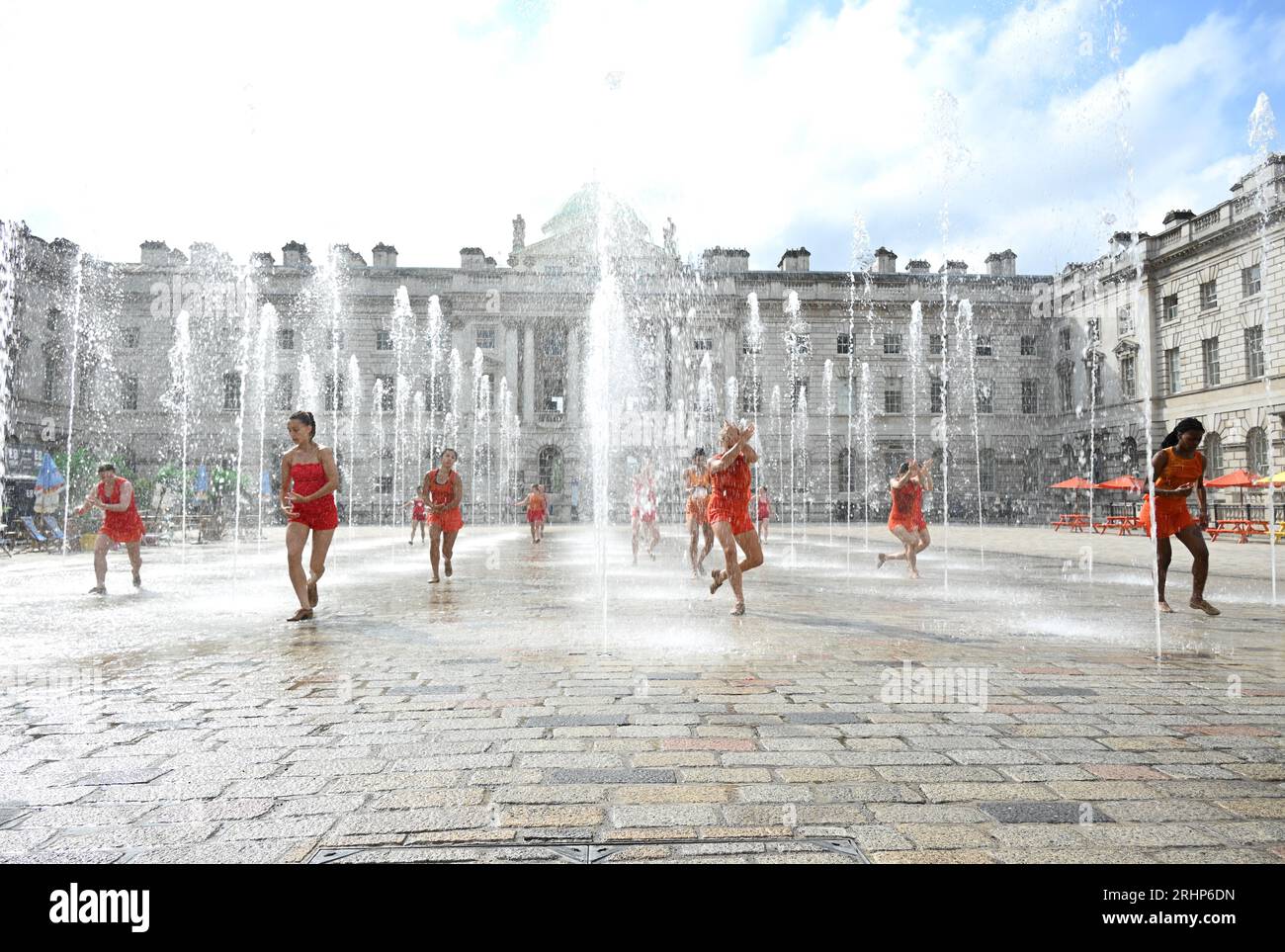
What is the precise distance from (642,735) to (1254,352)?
36946mm

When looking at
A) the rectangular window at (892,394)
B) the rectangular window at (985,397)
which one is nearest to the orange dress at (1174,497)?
the rectangular window at (892,394)

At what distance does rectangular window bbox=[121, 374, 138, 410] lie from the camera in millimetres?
46906

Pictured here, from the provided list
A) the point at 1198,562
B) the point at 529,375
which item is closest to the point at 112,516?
the point at 1198,562

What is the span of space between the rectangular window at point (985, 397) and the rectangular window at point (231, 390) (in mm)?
43740

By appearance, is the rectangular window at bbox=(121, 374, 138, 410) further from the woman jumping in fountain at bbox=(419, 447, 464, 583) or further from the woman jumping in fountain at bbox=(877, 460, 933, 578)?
the woman jumping in fountain at bbox=(877, 460, 933, 578)

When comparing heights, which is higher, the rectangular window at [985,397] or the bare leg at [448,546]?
the rectangular window at [985,397]

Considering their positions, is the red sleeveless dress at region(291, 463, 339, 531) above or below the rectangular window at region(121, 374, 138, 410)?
below

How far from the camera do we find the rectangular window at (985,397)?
4925 cm

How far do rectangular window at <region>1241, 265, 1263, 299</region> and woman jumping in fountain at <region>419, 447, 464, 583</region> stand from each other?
3345cm

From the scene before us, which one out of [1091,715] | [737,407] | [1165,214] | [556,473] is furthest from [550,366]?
[1091,715]

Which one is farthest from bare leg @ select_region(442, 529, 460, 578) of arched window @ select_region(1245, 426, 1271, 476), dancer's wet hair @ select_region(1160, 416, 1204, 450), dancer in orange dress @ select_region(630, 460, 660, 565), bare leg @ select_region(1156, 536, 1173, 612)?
arched window @ select_region(1245, 426, 1271, 476)

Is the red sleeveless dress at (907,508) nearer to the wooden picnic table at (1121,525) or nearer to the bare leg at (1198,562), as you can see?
the bare leg at (1198,562)
